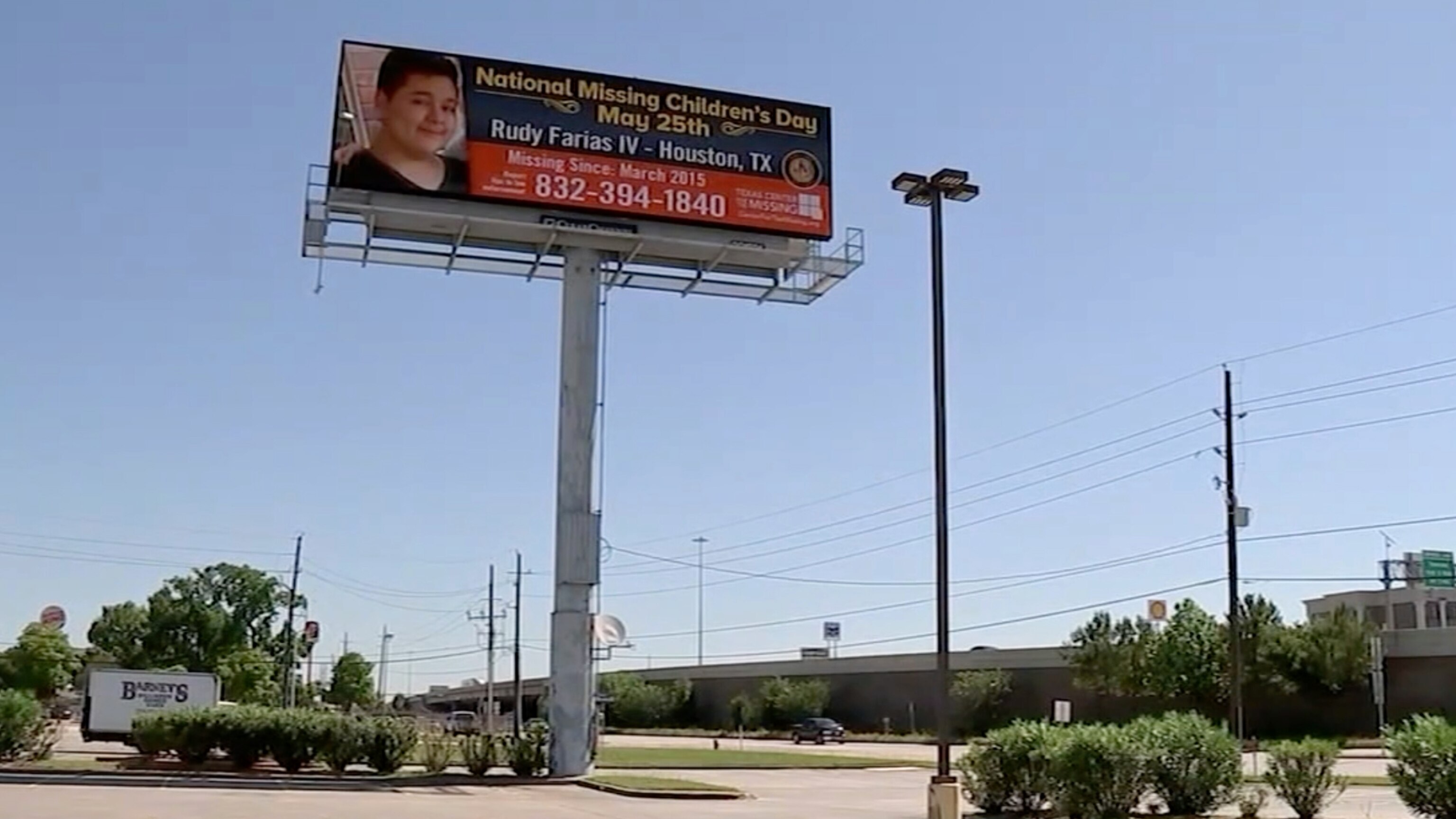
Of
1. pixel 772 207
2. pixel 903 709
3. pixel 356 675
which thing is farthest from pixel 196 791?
pixel 356 675

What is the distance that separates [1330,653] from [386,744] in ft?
144

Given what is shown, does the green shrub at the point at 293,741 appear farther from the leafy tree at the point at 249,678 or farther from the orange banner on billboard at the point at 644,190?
the leafy tree at the point at 249,678

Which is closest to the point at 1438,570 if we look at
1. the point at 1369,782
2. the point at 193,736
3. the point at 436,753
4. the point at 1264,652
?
the point at 1264,652

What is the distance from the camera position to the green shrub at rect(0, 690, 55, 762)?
3183cm

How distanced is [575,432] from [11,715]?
1365 cm

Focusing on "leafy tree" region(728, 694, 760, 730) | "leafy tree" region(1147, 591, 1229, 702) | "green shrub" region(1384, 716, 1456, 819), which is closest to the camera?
"green shrub" region(1384, 716, 1456, 819)

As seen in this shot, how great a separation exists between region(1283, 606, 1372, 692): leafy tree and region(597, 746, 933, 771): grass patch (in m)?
21.5

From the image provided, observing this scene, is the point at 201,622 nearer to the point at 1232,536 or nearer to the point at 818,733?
the point at 818,733

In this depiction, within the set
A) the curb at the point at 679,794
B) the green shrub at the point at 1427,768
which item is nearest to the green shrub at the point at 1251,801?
the green shrub at the point at 1427,768

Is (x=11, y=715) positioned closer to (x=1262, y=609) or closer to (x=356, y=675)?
(x=1262, y=609)

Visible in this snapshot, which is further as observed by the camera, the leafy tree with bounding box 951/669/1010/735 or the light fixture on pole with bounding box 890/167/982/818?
the leafy tree with bounding box 951/669/1010/735

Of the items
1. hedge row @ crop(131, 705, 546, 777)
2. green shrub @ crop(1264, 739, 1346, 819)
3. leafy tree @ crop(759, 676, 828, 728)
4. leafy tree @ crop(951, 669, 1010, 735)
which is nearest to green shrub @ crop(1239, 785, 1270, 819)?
green shrub @ crop(1264, 739, 1346, 819)

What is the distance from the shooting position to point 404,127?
37.0 meters

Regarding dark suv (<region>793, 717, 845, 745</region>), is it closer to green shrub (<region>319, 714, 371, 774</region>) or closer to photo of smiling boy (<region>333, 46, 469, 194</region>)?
green shrub (<region>319, 714, 371, 774</region>)
